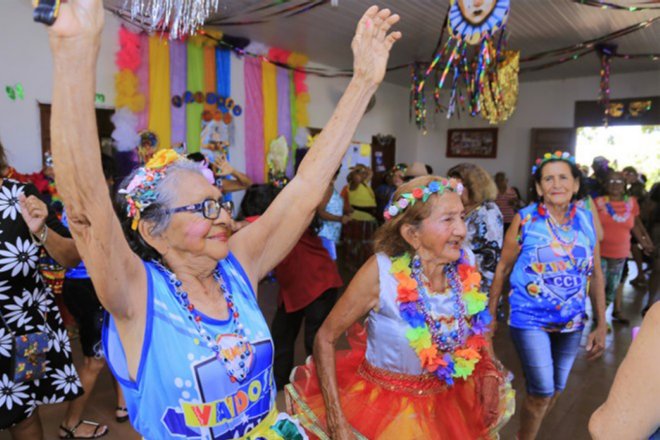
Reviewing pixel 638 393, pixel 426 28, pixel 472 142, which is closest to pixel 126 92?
pixel 426 28

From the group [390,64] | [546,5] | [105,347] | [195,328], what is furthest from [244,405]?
[390,64]

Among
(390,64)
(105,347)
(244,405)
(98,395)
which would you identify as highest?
(390,64)

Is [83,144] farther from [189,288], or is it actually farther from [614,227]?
[614,227]

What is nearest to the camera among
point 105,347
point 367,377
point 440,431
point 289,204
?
point 105,347

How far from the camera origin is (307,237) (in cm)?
336

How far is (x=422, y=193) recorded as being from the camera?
78.5 inches

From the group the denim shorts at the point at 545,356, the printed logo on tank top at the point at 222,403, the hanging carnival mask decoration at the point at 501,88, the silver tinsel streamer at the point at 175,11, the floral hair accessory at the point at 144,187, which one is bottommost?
the denim shorts at the point at 545,356

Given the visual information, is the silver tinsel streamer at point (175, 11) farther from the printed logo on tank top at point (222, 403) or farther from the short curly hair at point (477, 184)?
the short curly hair at point (477, 184)

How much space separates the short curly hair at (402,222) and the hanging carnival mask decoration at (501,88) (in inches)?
169

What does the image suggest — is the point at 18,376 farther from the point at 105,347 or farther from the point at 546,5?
the point at 546,5

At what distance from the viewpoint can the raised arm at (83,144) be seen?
86cm

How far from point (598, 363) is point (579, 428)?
4.13ft

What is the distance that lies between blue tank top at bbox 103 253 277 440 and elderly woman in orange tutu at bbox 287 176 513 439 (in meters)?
0.66

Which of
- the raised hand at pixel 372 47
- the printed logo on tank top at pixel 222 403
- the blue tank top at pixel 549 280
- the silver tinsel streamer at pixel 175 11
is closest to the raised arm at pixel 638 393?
the printed logo on tank top at pixel 222 403
